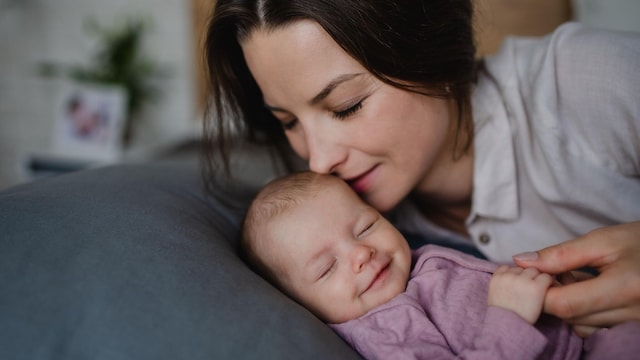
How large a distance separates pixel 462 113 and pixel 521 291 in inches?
23.0

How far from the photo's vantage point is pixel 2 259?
2.45ft

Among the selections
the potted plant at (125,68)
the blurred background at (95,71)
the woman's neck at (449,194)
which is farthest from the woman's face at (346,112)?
the potted plant at (125,68)

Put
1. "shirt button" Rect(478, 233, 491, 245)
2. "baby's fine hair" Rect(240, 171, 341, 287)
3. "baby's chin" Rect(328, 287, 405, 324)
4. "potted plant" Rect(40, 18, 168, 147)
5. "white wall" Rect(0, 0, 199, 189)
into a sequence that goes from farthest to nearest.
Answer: "white wall" Rect(0, 0, 199, 189)
"potted plant" Rect(40, 18, 168, 147)
"shirt button" Rect(478, 233, 491, 245)
"baby's fine hair" Rect(240, 171, 341, 287)
"baby's chin" Rect(328, 287, 405, 324)

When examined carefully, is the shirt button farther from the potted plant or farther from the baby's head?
the potted plant

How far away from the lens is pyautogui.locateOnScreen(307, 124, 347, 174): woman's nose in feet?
3.49

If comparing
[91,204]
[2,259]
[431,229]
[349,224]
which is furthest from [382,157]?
[2,259]

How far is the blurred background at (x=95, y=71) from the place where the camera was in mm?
3104

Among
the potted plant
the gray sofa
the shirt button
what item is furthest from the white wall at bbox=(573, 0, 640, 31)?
the potted plant

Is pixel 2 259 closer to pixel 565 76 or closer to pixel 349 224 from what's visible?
pixel 349 224

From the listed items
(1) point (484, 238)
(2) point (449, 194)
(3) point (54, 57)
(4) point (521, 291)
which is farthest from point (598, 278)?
(3) point (54, 57)

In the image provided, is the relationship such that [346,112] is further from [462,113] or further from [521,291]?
[521,291]

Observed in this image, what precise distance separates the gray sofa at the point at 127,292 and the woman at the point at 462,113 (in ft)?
1.14

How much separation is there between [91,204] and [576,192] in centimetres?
100

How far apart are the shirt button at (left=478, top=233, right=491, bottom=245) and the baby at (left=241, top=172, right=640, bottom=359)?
0.29m
